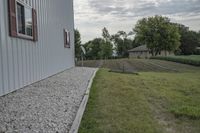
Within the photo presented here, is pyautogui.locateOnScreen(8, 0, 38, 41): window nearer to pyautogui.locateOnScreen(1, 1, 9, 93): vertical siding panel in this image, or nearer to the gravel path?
pyautogui.locateOnScreen(1, 1, 9, 93): vertical siding panel

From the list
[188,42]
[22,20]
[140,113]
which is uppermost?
[188,42]

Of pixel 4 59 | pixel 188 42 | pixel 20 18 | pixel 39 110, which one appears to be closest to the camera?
pixel 39 110

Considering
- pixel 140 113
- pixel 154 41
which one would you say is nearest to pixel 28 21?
pixel 140 113

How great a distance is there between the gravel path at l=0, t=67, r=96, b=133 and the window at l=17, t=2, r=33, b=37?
144 centimetres

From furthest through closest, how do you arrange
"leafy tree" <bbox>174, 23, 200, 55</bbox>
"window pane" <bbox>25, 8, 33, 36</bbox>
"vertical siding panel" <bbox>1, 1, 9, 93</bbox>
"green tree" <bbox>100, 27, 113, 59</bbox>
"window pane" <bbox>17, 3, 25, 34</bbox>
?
"leafy tree" <bbox>174, 23, 200, 55</bbox>, "green tree" <bbox>100, 27, 113, 59</bbox>, "window pane" <bbox>25, 8, 33, 36</bbox>, "window pane" <bbox>17, 3, 25, 34</bbox>, "vertical siding panel" <bbox>1, 1, 9, 93</bbox>

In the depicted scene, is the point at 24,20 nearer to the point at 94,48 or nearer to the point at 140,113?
the point at 140,113

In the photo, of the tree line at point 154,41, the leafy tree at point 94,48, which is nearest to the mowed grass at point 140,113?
the tree line at point 154,41

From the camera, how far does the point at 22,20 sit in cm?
712

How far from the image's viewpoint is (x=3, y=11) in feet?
18.9

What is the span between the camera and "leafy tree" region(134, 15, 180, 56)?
6272cm

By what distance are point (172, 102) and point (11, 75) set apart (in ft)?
11.7

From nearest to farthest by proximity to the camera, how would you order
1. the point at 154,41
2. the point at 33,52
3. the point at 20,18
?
the point at 20,18 → the point at 33,52 → the point at 154,41

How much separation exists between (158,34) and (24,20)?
2325 inches

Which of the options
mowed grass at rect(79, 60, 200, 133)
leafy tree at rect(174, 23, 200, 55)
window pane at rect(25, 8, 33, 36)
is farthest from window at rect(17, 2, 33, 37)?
leafy tree at rect(174, 23, 200, 55)
